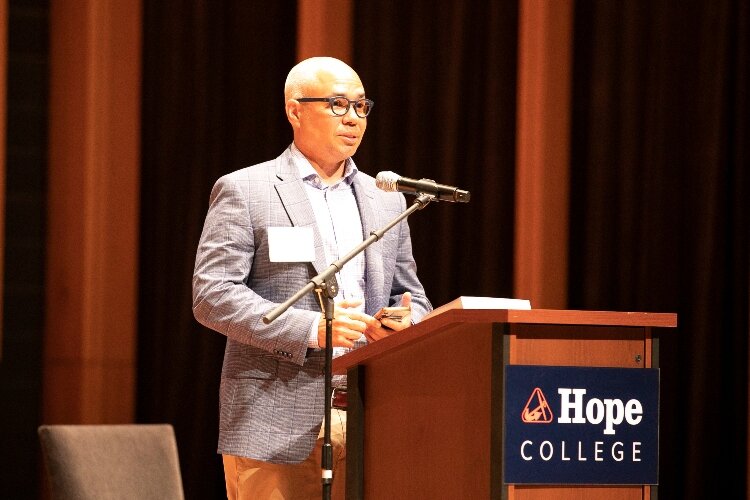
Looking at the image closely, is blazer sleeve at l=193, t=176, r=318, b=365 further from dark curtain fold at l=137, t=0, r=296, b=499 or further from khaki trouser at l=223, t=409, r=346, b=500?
dark curtain fold at l=137, t=0, r=296, b=499

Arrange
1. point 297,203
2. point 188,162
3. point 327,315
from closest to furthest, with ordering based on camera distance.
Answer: point 327,315 < point 297,203 < point 188,162

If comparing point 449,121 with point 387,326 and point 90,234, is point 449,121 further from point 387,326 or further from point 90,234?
point 387,326

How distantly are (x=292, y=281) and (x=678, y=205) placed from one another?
2.08 m

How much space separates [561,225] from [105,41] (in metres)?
1.91

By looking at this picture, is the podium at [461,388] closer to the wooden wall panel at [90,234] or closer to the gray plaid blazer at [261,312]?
the gray plaid blazer at [261,312]

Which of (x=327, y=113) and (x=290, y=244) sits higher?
(x=327, y=113)

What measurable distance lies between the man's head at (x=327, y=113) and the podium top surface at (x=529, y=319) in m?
0.84

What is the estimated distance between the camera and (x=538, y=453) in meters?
1.97

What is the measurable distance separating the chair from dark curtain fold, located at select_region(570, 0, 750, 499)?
7.87 ft

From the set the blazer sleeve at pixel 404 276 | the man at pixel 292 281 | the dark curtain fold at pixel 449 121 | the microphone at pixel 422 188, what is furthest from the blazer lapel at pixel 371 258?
the dark curtain fold at pixel 449 121

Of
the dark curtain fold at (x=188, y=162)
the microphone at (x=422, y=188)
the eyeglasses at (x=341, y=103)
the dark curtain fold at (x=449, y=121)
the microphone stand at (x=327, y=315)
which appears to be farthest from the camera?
the dark curtain fold at (x=449, y=121)

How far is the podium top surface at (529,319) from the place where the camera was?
195cm

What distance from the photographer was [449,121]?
4.34 metres

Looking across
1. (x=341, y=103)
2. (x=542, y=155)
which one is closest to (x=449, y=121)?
(x=542, y=155)
